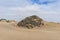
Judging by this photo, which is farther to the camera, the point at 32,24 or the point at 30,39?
the point at 32,24

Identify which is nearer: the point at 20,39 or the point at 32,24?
the point at 20,39

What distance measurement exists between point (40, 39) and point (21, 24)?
5520 mm

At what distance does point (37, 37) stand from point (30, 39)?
0.41 metres

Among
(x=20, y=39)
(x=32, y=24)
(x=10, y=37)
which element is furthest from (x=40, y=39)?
(x=32, y=24)

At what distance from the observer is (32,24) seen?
1212 cm

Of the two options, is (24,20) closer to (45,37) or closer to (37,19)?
(37,19)

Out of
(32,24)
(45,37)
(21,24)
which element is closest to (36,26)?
(32,24)

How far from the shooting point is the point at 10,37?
7.01m

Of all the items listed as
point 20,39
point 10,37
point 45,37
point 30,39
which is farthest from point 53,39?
point 10,37

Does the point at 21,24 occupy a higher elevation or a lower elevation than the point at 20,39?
higher

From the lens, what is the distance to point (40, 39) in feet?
22.5

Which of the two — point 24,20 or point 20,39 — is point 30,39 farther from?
point 24,20

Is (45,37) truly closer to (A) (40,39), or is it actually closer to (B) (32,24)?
(A) (40,39)

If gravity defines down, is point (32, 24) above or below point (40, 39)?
above
